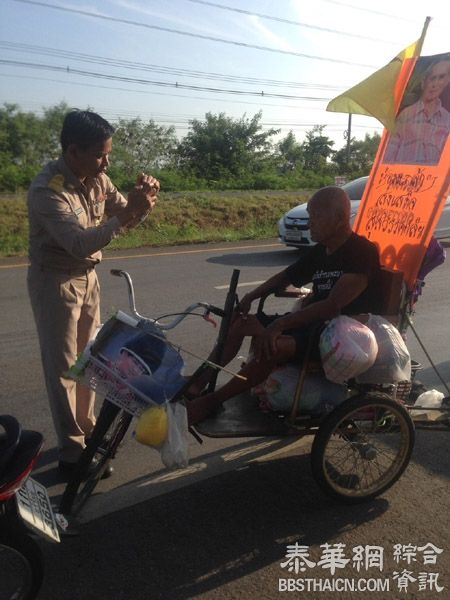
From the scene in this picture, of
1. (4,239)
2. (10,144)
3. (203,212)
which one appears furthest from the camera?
(10,144)

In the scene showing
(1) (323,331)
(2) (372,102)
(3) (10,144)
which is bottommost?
(3) (10,144)

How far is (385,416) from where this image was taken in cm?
322

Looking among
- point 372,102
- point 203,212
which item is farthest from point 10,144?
point 372,102

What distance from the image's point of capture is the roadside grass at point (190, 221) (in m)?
13.5

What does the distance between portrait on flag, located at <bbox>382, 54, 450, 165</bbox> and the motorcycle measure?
288 cm

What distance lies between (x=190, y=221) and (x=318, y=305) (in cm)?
1320

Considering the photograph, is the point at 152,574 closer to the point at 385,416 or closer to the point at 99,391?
the point at 99,391

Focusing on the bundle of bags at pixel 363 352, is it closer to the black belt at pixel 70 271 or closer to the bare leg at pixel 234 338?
the bare leg at pixel 234 338

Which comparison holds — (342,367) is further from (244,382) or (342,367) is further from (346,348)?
(244,382)

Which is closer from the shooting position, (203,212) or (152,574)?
(152,574)

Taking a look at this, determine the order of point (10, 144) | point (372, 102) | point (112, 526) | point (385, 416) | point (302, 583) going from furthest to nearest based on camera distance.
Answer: point (10, 144), point (372, 102), point (385, 416), point (112, 526), point (302, 583)

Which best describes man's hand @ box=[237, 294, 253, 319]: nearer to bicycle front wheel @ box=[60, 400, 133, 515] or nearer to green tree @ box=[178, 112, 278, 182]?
bicycle front wheel @ box=[60, 400, 133, 515]

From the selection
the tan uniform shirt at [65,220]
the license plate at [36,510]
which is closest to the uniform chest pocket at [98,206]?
the tan uniform shirt at [65,220]

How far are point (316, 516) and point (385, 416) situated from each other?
2.07ft
